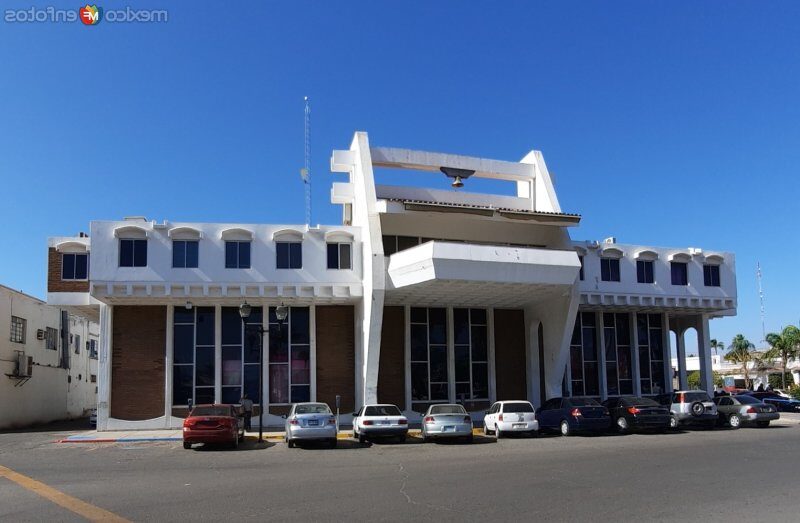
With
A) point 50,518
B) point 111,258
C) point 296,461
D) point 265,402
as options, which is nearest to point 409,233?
point 265,402

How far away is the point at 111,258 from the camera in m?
28.4

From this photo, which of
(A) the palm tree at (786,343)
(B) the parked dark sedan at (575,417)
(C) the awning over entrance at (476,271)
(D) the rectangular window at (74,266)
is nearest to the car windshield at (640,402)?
(B) the parked dark sedan at (575,417)

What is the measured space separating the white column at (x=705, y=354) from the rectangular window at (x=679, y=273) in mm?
3852

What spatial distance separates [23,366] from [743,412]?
35897mm

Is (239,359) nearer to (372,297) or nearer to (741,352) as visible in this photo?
(372,297)

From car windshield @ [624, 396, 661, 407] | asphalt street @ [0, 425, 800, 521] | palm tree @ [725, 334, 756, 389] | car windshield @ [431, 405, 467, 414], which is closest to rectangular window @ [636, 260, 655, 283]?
car windshield @ [624, 396, 661, 407]

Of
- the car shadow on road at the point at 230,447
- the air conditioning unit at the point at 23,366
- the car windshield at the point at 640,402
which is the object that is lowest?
the car shadow on road at the point at 230,447

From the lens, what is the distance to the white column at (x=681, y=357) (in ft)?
126

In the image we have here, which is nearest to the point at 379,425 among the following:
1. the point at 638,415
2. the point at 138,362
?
the point at 638,415

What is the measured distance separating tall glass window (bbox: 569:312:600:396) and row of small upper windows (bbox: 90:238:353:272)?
13.3 m

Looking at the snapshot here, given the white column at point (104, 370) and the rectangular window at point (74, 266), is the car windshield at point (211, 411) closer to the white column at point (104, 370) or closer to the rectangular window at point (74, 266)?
the white column at point (104, 370)

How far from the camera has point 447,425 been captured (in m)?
22.2

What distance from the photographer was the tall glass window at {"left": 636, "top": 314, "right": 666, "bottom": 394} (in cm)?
3741

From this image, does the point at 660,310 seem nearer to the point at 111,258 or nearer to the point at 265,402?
the point at 265,402
